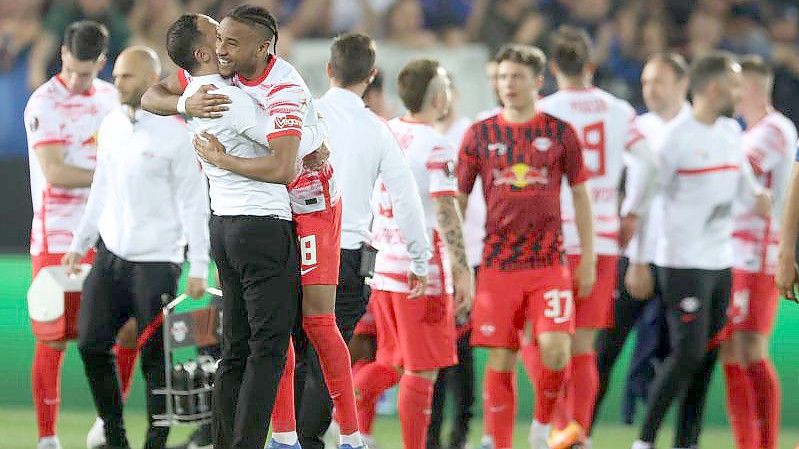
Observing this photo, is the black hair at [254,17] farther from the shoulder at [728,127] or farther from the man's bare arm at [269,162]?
the shoulder at [728,127]

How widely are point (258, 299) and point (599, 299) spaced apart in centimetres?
286

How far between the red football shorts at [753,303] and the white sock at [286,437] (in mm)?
3101

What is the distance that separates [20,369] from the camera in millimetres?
9648

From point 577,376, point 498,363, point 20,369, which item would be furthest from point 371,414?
point 20,369

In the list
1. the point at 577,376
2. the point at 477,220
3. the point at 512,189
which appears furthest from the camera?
the point at 477,220

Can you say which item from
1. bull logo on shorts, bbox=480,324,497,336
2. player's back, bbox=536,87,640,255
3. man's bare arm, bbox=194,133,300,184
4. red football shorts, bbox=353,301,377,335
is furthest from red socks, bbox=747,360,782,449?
man's bare arm, bbox=194,133,300,184

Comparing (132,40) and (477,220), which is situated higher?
(132,40)

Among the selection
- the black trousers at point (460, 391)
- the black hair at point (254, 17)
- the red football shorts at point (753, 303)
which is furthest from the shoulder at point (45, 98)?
the red football shorts at point (753, 303)

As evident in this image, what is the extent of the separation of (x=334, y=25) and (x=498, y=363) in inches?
212

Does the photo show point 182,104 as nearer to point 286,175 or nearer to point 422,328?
point 286,175

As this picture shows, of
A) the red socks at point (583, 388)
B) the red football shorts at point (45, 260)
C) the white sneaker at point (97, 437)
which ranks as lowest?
the white sneaker at point (97, 437)

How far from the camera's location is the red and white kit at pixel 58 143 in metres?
7.89

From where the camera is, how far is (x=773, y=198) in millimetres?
8484

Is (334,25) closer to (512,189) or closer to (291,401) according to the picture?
(512,189)
